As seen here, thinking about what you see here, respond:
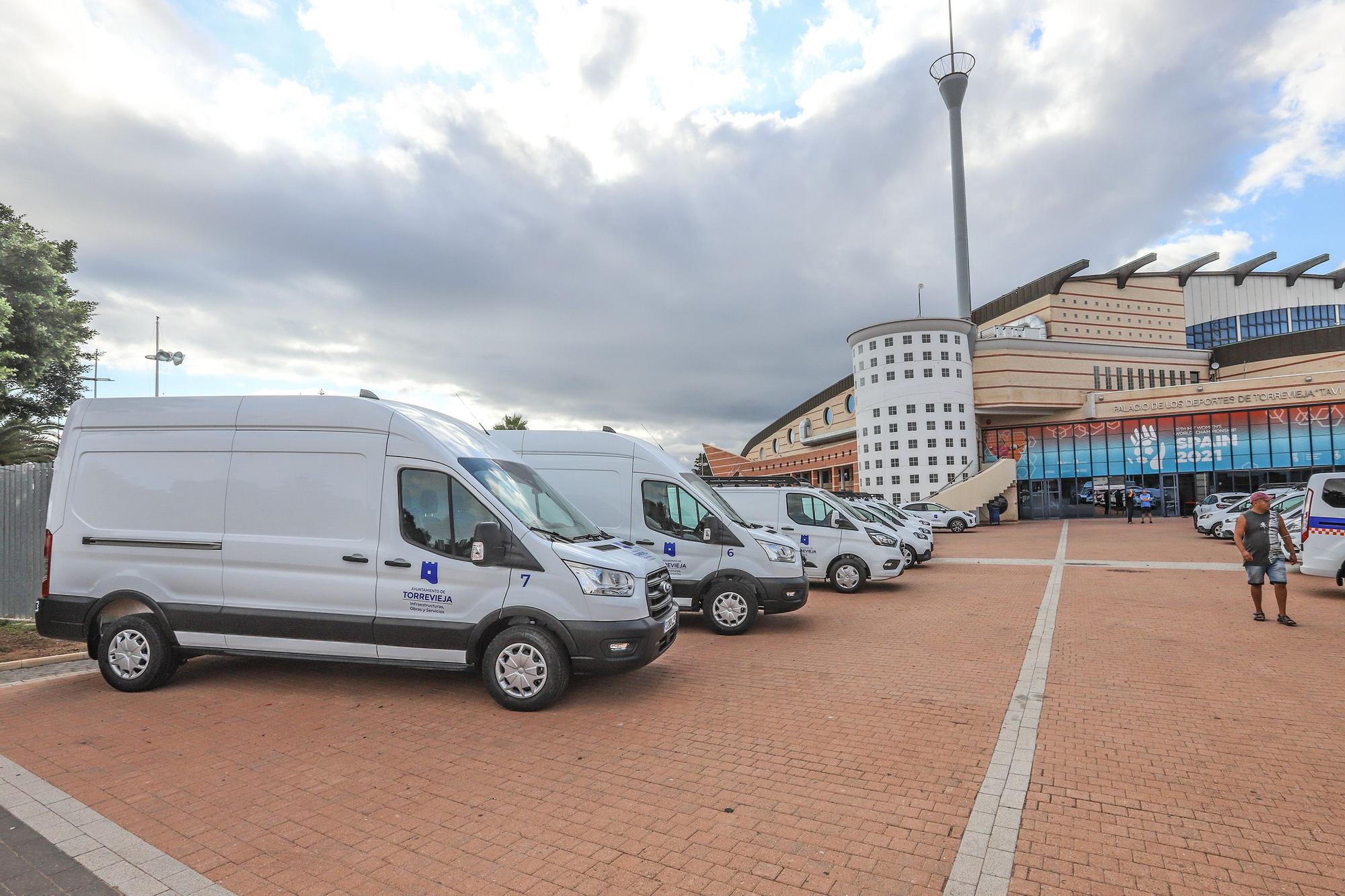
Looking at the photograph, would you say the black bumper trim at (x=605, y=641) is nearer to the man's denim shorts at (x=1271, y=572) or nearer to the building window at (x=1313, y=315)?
the man's denim shorts at (x=1271, y=572)

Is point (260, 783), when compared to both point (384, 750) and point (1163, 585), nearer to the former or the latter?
point (384, 750)

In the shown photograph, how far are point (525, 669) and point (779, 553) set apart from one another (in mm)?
4109

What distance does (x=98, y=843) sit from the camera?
3.48 meters

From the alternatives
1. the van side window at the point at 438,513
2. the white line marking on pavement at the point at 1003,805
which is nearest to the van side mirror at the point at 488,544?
the van side window at the point at 438,513

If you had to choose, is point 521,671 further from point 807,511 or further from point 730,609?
point 807,511

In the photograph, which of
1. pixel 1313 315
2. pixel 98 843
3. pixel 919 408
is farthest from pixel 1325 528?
pixel 1313 315

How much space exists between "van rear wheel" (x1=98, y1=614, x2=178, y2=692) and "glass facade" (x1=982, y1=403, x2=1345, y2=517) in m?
50.9

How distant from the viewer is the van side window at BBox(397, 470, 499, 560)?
18.5 ft

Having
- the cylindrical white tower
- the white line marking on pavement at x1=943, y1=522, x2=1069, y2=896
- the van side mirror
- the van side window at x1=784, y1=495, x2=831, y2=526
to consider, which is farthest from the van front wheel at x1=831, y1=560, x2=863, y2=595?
the cylindrical white tower

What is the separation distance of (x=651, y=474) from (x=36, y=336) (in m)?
18.2

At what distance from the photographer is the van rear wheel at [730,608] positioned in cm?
861

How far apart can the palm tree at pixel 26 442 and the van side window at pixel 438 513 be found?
9097 millimetres

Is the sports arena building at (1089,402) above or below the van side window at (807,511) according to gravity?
above

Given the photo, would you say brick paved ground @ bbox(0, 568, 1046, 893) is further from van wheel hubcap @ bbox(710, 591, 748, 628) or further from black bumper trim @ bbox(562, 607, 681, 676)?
van wheel hubcap @ bbox(710, 591, 748, 628)
